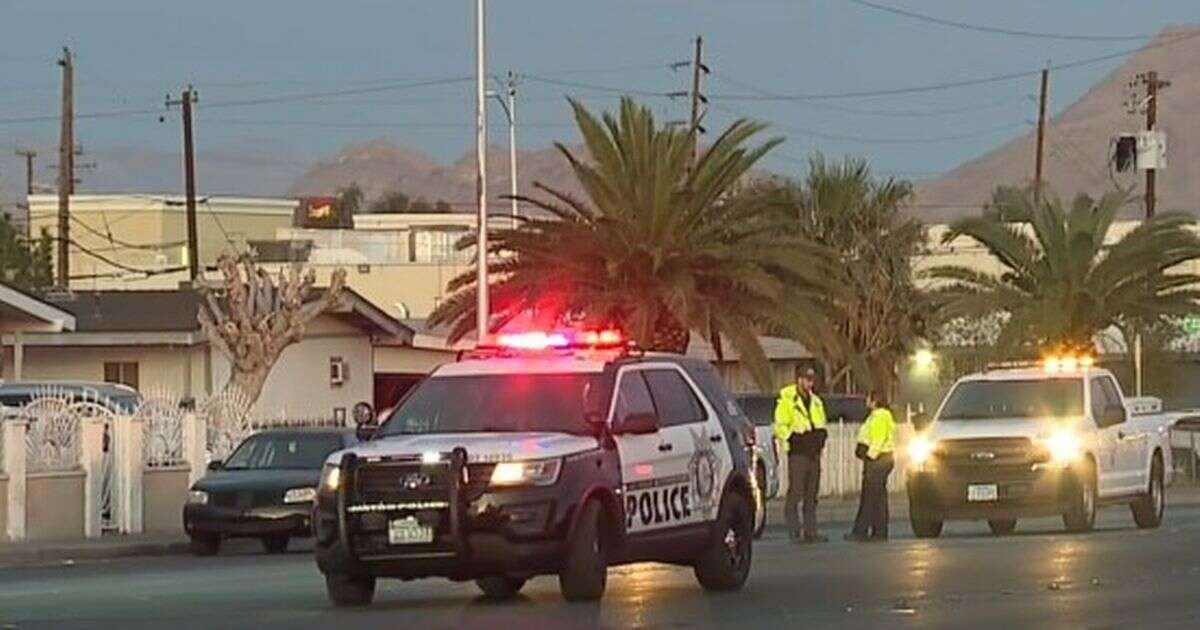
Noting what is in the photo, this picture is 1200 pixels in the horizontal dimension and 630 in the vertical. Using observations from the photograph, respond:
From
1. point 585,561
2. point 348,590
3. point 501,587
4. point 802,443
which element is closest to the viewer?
point 585,561

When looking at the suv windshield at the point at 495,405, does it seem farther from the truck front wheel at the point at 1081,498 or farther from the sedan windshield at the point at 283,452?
the sedan windshield at the point at 283,452

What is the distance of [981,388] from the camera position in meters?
31.3

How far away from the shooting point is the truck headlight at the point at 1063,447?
29.7m

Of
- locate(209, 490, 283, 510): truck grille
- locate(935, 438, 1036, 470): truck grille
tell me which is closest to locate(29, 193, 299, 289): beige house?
locate(209, 490, 283, 510): truck grille

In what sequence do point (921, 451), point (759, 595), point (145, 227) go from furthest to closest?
point (145, 227), point (921, 451), point (759, 595)

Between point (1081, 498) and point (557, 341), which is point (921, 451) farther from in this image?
point (557, 341)

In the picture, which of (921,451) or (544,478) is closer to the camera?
(544,478)

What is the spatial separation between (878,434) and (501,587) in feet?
35.6

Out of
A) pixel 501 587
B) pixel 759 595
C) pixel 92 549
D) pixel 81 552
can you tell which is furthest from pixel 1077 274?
pixel 501 587

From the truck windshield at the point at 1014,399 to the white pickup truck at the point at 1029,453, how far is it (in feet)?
0.04

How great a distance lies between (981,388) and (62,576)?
471 inches

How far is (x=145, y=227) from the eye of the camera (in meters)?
93.6

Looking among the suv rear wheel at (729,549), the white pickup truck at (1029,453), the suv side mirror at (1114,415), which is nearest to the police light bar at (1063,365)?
the white pickup truck at (1029,453)

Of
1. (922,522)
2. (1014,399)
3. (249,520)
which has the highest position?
(1014,399)
